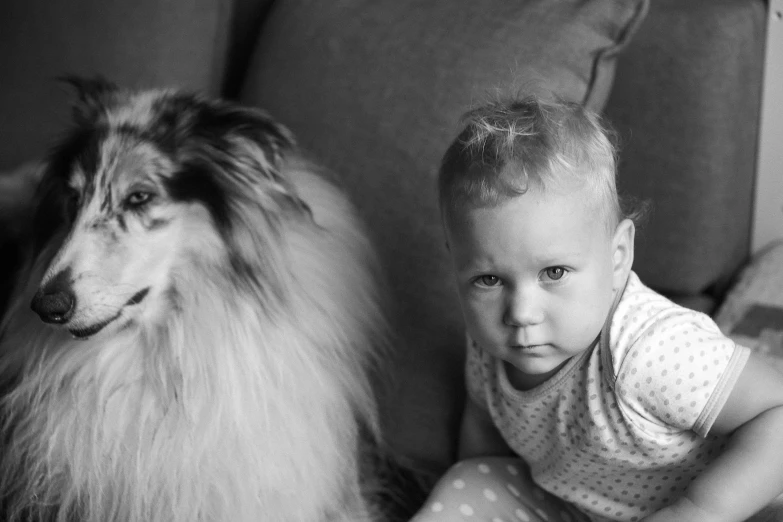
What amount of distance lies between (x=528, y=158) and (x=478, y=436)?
489mm

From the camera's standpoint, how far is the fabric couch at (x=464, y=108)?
124 centimetres

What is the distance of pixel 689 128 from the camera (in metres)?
1.32

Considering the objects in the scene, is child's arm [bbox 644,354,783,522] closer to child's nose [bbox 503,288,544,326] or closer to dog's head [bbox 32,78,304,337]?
child's nose [bbox 503,288,544,326]

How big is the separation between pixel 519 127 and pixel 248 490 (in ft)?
1.82

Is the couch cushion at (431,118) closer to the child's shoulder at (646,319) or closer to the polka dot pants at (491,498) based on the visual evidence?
the polka dot pants at (491,498)

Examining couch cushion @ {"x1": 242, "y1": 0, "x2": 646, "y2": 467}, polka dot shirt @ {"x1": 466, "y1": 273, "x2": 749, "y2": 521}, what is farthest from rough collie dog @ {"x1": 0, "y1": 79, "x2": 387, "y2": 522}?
polka dot shirt @ {"x1": 466, "y1": 273, "x2": 749, "y2": 521}

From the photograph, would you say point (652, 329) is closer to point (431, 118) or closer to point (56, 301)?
point (431, 118)

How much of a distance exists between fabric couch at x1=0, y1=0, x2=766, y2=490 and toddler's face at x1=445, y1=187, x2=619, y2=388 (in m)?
0.30

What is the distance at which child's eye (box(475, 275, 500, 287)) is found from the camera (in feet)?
3.03

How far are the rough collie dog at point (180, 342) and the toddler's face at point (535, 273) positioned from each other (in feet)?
0.96

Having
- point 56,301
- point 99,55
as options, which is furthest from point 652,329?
point 99,55

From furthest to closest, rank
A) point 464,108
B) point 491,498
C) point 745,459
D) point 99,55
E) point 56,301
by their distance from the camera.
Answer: point 99,55
point 464,108
point 491,498
point 56,301
point 745,459

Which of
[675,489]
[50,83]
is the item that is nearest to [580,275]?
[675,489]

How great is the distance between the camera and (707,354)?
894 mm
